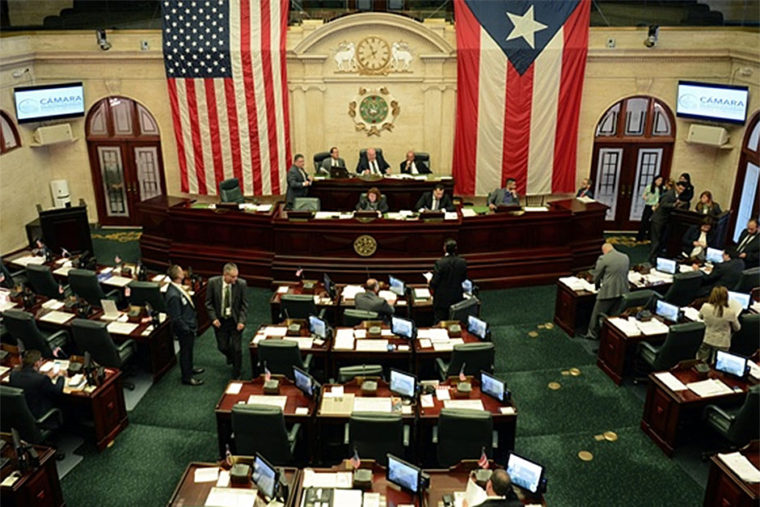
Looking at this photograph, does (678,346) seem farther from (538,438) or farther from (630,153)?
(630,153)

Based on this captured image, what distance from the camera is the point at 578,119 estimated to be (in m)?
14.4

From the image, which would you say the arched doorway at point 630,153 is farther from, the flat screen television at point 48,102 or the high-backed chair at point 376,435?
the flat screen television at point 48,102

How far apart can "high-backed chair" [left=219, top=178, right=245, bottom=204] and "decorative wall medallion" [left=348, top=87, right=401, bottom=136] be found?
3282 millimetres

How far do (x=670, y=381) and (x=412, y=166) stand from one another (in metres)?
8.00

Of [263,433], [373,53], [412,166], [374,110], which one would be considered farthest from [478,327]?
[373,53]

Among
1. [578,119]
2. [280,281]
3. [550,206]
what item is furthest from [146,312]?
[578,119]

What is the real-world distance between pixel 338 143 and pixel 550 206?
5.23 meters

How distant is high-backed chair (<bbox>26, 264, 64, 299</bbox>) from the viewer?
33.9 ft

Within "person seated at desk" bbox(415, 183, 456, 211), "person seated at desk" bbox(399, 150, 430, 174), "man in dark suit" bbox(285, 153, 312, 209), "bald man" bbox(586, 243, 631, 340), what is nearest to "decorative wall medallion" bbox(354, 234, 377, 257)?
"person seated at desk" bbox(415, 183, 456, 211)

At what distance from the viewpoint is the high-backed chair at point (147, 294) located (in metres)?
9.46

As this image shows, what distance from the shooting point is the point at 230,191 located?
13.2 m

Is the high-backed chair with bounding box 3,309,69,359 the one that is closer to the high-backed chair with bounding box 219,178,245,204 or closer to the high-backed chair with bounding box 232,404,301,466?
the high-backed chair with bounding box 232,404,301,466

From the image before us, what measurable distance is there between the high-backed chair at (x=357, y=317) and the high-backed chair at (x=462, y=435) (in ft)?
7.98

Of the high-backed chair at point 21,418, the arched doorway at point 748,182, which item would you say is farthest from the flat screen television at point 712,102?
the high-backed chair at point 21,418
